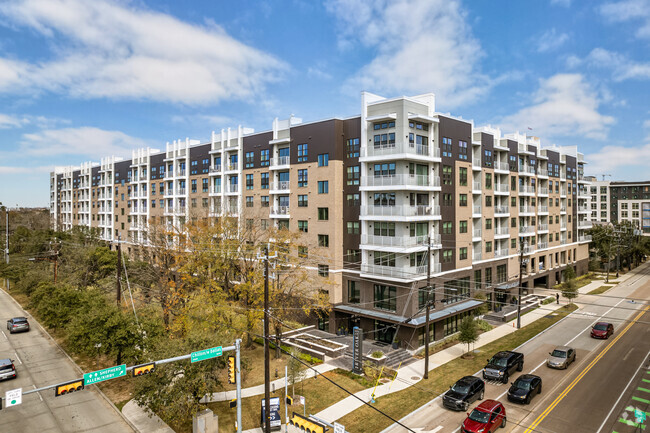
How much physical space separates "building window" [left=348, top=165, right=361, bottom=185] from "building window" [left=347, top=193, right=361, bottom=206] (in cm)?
119

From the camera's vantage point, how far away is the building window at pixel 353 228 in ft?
129

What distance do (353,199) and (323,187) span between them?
351 centimetres

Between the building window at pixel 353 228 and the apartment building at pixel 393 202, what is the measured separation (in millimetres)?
113

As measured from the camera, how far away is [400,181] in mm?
35688

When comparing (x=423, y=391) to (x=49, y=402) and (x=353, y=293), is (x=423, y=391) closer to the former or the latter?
(x=353, y=293)

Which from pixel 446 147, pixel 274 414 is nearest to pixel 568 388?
pixel 274 414

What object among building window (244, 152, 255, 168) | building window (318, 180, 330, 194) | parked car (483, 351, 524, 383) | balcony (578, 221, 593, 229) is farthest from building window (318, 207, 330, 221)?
balcony (578, 221, 593, 229)

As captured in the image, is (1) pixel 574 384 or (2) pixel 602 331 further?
(2) pixel 602 331

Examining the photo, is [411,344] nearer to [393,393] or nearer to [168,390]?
[393,393]

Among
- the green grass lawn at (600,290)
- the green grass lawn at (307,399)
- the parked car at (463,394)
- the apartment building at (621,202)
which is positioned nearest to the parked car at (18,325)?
the green grass lawn at (307,399)

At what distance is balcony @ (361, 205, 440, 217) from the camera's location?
3528 centimetres

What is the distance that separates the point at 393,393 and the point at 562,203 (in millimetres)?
55128

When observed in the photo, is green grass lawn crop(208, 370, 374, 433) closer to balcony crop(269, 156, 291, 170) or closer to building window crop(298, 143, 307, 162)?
building window crop(298, 143, 307, 162)

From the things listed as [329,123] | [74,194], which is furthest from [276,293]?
[74,194]
